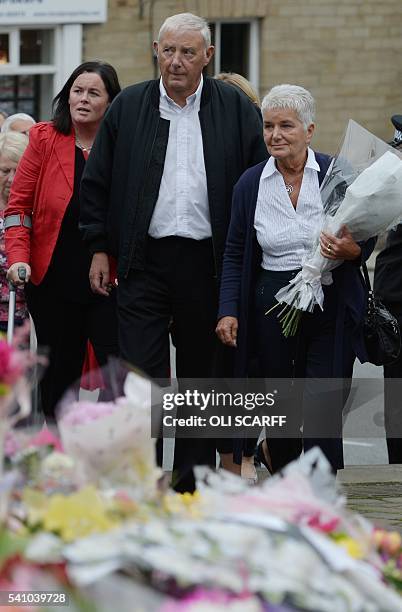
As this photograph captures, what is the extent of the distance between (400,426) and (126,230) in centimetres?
235

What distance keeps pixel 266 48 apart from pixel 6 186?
13559 mm

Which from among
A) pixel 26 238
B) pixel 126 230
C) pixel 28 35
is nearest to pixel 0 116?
pixel 26 238

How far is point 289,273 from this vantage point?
6422 mm

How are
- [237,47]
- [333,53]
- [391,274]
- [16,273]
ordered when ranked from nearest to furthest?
[16,273] → [391,274] → [333,53] → [237,47]

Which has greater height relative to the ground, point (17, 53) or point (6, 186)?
point (17, 53)

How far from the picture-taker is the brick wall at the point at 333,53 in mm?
21141

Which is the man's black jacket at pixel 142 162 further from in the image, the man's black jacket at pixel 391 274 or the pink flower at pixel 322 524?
the pink flower at pixel 322 524

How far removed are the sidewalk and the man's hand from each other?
144 cm

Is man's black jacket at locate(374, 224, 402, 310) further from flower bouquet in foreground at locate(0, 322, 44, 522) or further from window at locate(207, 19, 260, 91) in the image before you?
window at locate(207, 19, 260, 91)

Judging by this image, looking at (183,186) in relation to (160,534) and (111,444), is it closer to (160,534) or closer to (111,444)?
(111,444)

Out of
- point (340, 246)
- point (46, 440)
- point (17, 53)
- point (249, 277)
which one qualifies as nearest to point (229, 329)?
point (249, 277)

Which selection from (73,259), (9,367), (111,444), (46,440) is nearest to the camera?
(9,367)

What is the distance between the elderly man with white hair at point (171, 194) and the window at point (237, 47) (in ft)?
48.0

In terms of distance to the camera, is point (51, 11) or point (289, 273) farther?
point (51, 11)
